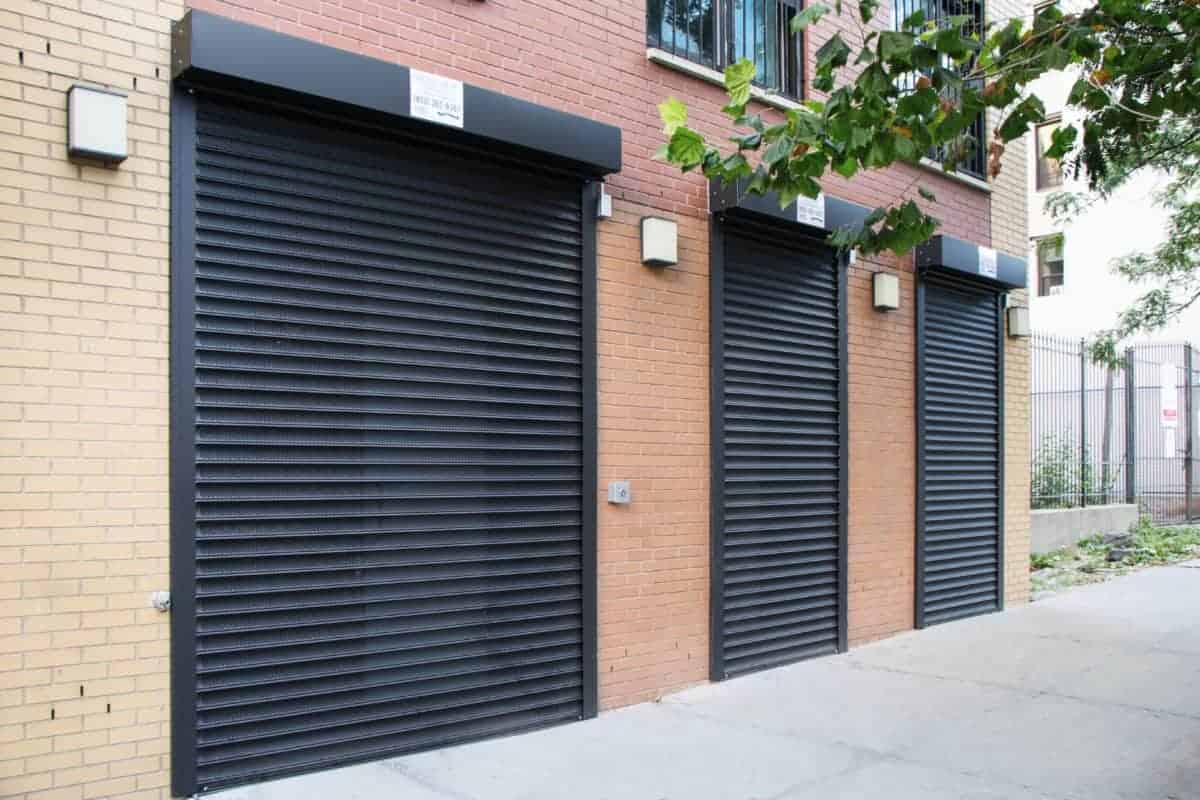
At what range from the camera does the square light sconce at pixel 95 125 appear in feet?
14.4

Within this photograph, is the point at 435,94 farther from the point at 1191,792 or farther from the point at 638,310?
the point at 1191,792

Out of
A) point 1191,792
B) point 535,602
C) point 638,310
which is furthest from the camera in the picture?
point 638,310

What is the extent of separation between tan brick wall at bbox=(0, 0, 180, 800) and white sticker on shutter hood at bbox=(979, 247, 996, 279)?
7.95 m

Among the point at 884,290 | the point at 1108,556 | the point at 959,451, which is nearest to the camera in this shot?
the point at 884,290

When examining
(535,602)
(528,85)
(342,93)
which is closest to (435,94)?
(342,93)

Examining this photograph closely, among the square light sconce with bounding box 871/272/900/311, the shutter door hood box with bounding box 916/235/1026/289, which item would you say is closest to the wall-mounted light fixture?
the square light sconce with bounding box 871/272/900/311

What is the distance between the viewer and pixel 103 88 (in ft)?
14.9

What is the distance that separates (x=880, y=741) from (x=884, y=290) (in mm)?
4352

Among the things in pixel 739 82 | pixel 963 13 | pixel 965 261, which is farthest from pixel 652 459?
pixel 963 13

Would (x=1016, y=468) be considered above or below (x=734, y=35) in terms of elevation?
below

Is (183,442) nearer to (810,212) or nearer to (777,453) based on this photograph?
(777,453)

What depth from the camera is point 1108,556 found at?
14.0m

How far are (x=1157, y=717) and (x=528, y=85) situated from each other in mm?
5685

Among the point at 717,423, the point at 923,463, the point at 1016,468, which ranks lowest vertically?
the point at 1016,468
